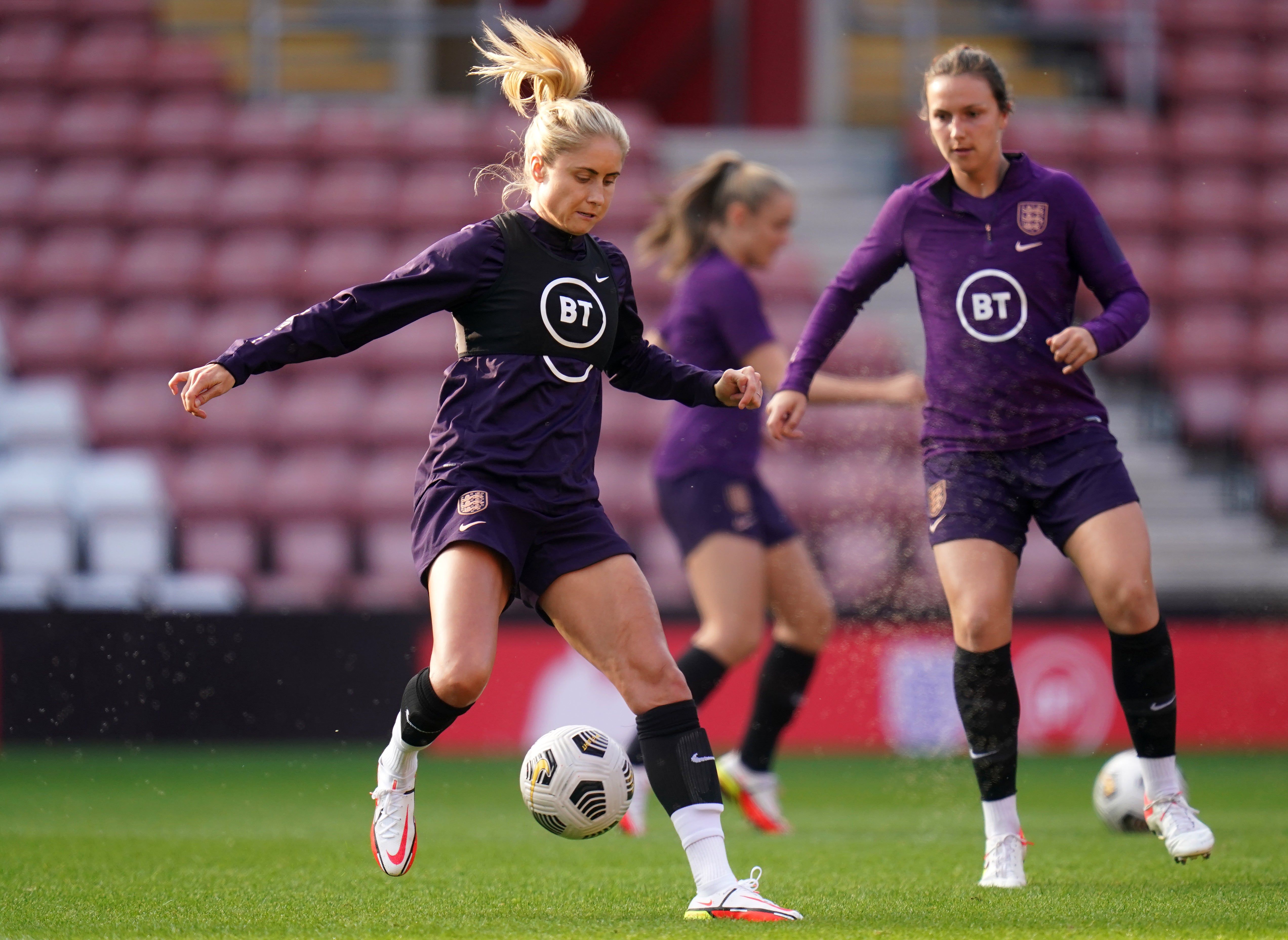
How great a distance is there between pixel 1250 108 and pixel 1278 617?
5418 mm

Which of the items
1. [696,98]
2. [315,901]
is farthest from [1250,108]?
[315,901]

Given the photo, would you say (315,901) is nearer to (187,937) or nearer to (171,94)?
(187,937)

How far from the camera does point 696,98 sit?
14320mm

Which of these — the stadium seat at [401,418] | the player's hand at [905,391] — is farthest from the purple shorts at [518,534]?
the stadium seat at [401,418]

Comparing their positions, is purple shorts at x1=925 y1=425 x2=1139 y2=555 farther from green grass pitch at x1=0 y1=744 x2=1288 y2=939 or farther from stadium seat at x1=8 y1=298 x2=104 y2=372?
stadium seat at x1=8 y1=298 x2=104 y2=372

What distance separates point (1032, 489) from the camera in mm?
4066

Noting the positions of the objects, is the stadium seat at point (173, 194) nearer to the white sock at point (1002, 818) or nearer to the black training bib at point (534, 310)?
the black training bib at point (534, 310)

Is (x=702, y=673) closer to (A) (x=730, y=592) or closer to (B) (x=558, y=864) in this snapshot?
(A) (x=730, y=592)

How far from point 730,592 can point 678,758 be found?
1954 mm

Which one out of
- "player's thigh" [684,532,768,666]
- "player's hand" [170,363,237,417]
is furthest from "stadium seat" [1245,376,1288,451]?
"player's hand" [170,363,237,417]

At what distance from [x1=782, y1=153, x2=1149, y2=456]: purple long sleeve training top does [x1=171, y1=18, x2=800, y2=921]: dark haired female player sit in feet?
2.18

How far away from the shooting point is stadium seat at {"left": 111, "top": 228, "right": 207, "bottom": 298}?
10891 mm

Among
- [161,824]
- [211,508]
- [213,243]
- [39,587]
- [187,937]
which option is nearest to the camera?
[187,937]

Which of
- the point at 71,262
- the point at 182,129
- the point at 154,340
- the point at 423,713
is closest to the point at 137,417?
the point at 154,340
